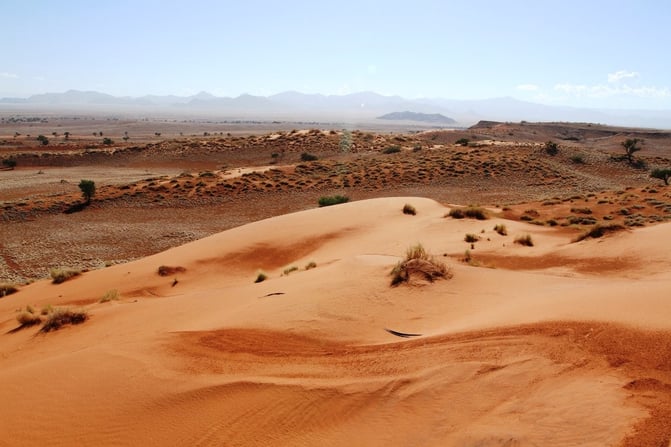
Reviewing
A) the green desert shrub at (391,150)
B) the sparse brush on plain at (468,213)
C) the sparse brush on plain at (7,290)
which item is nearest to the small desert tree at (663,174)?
the green desert shrub at (391,150)

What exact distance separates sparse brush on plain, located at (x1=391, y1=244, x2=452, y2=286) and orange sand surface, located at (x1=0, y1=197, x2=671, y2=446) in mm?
167

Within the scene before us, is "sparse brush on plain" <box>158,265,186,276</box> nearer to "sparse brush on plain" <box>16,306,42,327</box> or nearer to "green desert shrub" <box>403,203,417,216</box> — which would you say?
"sparse brush on plain" <box>16,306,42,327</box>

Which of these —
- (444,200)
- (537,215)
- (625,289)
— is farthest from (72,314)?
(444,200)

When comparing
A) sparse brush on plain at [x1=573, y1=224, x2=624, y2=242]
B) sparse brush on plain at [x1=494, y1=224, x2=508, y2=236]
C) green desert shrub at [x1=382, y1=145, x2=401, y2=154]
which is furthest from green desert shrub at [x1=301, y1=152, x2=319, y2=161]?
sparse brush on plain at [x1=573, y1=224, x2=624, y2=242]

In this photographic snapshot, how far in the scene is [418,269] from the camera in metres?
9.34

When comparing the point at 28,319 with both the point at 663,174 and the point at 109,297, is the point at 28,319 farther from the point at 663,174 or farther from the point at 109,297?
the point at 663,174

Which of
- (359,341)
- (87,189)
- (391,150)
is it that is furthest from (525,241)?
(391,150)

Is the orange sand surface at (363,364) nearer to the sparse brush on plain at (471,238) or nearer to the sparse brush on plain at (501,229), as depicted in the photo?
the sparse brush on plain at (471,238)

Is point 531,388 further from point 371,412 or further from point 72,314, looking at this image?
point 72,314

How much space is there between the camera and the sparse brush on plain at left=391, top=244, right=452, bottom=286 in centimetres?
913

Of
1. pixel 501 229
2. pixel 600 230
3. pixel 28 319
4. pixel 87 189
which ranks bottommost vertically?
pixel 28 319

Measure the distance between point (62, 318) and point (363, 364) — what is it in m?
7.03

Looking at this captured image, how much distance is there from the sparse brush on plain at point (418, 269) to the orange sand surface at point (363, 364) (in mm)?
167

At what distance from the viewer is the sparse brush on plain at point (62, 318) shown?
935 centimetres
